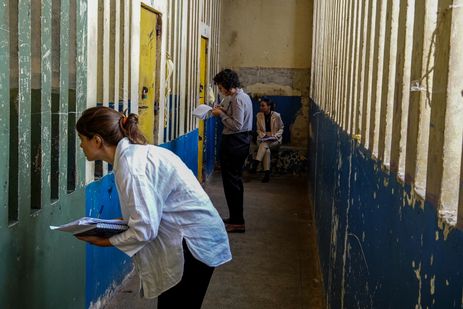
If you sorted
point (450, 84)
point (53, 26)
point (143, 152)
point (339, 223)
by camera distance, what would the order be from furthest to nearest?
point (339, 223) < point (53, 26) < point (143, 152) < point (450, 84)

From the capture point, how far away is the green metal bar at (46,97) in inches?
115

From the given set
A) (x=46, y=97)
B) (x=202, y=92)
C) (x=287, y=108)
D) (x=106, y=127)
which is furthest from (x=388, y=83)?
(x=287, y=108)

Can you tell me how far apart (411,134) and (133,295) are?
3354 mm

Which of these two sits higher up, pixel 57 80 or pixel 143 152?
pixel 57 80

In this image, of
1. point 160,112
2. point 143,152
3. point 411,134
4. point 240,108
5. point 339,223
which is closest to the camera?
point 411,134

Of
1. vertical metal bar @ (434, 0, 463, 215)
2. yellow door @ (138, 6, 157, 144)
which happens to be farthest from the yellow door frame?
vertical metal bar @ (434, 0, 463, 215)

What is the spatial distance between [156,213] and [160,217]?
0.06 meters

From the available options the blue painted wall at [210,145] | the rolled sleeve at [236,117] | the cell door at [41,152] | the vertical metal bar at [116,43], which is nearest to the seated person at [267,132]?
the blue painted wall at [210,145]

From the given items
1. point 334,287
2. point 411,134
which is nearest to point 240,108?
point 334,287

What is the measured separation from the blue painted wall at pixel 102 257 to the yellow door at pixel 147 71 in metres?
1.04

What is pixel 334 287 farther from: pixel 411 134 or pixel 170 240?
pixel 411 134

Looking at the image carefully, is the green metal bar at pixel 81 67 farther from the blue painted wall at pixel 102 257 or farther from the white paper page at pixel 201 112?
the white paper page at pixel 201 112

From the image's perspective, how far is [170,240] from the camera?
253 centimetres

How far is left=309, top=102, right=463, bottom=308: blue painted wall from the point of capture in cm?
132
